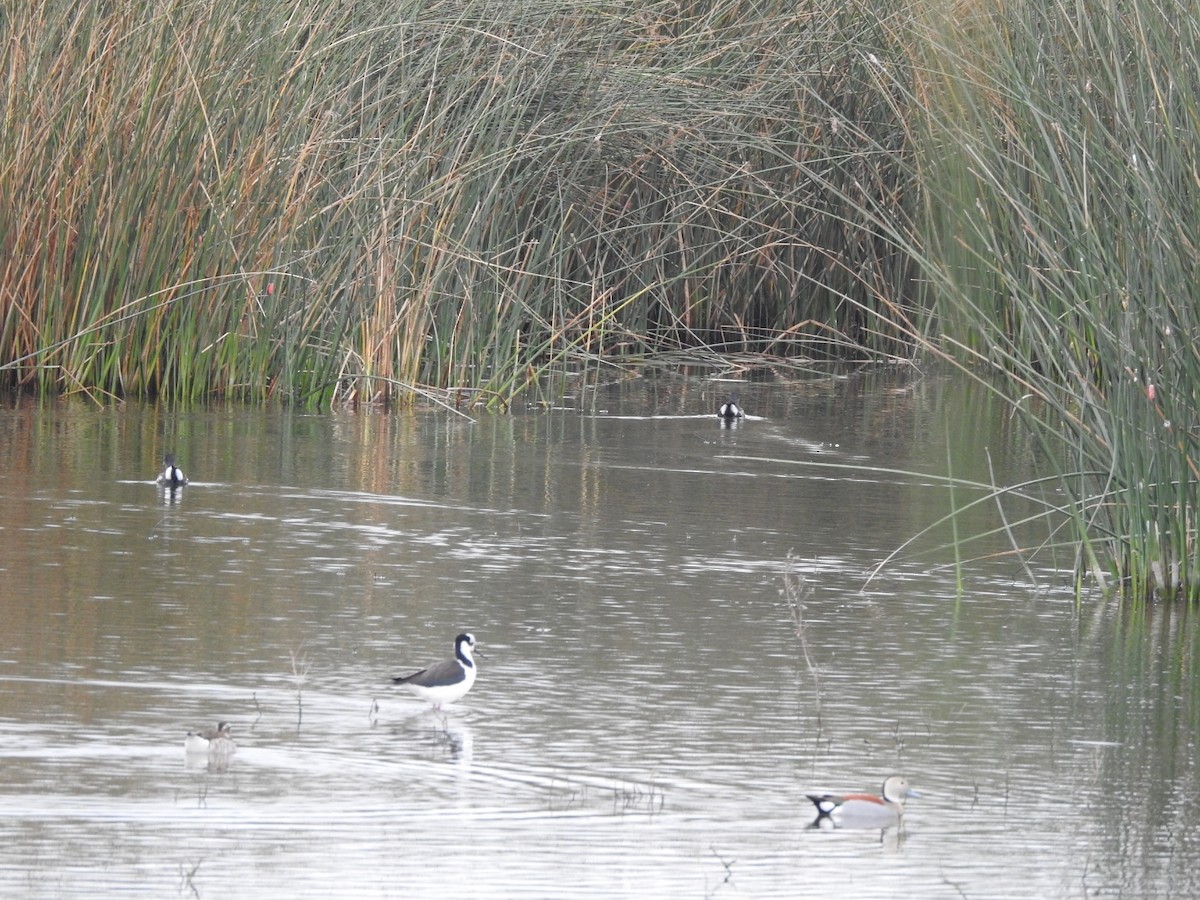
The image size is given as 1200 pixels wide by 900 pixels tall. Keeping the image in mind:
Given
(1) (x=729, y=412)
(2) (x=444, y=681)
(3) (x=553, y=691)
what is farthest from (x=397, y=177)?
(2) (x=444, y=681)

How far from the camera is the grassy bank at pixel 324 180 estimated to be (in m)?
11.8

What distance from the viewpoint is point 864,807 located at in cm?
464

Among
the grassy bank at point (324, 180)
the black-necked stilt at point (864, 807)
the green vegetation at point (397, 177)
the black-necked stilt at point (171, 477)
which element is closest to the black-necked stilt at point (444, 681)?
the black-necked stilt at point (864, 807)

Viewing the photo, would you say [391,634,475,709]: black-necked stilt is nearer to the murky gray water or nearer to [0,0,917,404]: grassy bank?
the murky gray water

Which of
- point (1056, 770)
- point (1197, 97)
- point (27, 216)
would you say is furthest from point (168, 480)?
point (1056, 770)

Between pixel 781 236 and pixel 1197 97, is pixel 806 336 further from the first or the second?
pixel 1197 97

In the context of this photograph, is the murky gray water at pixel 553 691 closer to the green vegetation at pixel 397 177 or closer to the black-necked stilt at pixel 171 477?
the black-necked stilt at pixel 171 477

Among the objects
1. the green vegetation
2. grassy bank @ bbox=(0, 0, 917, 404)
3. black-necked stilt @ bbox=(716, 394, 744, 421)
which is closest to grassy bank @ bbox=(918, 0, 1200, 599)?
the green vegetation

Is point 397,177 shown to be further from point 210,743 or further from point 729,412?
point 210,743

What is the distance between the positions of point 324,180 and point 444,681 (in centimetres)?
687

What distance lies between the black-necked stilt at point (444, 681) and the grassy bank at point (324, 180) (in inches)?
216

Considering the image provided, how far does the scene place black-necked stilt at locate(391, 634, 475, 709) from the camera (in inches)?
218

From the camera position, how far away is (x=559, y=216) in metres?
14.6

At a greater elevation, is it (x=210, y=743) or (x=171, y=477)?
(x=171, y=477)
